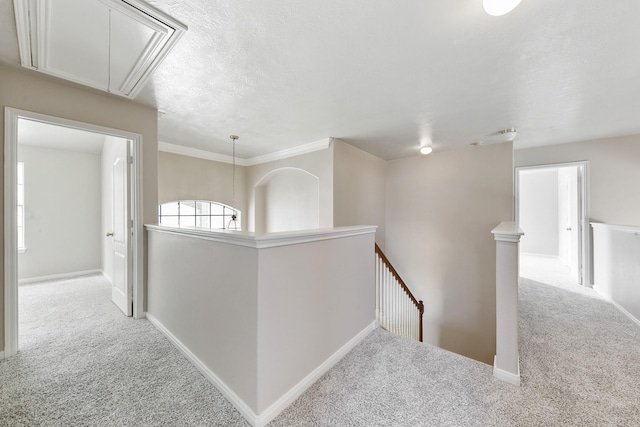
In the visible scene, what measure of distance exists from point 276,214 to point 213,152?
70.3 inches

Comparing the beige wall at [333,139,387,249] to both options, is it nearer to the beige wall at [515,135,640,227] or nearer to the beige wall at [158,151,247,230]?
the beige wall at [158,151,247,230]

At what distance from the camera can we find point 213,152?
471 centimetres

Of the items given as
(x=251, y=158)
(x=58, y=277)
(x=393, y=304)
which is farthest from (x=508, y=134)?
(x=58, y=277)

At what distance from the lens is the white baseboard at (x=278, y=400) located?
1.37 meters

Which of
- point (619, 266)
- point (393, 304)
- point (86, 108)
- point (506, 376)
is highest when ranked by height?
point (86, 108)

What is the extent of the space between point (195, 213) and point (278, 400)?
14.6ft

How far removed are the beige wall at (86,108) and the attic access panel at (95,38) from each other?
0.73ft

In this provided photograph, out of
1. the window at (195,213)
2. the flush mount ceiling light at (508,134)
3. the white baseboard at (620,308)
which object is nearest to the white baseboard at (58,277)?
the window at (195,213)

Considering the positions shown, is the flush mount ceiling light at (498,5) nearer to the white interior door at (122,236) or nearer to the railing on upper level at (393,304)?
the railing on upper level at (393,304)

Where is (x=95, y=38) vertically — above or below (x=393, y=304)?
above

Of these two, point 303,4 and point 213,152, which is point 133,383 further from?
point 213,152

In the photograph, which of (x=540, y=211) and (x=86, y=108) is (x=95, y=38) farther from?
(x=540, y=211)

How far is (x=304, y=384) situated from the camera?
1608mm

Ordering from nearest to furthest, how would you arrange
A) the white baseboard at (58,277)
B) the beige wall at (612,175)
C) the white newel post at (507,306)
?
the white newel post at (507,306)
the beige wall at (612,175)
the white baseboard at (58,277)
